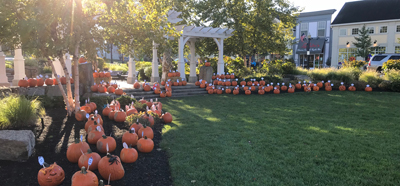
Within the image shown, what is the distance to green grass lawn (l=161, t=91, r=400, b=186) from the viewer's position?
312 centimetres

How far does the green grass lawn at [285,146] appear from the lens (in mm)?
3125

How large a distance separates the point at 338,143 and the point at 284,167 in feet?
4.91

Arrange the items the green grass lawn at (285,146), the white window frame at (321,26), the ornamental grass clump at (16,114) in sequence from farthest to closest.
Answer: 1. the white window frame at (321,26)
2. the ornamental grass clump at (16,114)
3. the green grass lawn at (285,146)

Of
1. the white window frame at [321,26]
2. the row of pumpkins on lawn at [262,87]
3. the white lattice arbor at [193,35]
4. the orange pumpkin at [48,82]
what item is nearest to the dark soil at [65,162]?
the orange pumpkin at [48,82]

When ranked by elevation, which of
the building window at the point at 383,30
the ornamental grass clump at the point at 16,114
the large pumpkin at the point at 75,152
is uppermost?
the building window at the point at 383,30

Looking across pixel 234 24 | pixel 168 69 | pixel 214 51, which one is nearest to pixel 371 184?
pixel 168 69

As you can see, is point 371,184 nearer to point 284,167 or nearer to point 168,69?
point 284,167

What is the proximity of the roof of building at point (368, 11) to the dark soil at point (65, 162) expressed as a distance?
32875mm

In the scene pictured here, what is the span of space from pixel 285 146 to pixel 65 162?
10.5ft

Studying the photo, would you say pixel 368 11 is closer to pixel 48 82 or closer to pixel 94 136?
pixel 48 82

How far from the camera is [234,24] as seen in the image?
47.9 ft

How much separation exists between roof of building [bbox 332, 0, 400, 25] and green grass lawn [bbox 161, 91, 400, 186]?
2750 cm

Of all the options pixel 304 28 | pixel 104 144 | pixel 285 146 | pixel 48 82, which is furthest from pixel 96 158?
pixel 304 28

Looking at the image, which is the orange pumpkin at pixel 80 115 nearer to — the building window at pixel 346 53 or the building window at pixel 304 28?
the building window at pixel 346 53
